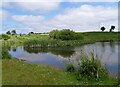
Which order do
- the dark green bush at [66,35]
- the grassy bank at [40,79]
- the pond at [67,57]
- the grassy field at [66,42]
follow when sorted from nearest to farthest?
the grassy bank at [40,79] < the pond at [67,57] < the grassy field at [66,42] < the dark green bush at [66,35]

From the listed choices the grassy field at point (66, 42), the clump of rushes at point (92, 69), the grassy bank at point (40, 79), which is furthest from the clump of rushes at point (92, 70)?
the grassy field at point (66, 42)

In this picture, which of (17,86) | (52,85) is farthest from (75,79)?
(17,86)

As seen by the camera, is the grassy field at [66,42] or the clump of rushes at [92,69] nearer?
the clump of rushes at [92,69]

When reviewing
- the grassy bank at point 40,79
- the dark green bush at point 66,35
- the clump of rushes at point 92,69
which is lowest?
the grassy bank at point 40,79

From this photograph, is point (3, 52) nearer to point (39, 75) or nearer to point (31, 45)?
point (39, 75)

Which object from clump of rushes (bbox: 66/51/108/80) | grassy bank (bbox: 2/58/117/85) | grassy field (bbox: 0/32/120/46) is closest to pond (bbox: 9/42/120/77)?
clump of rushes (bbox: 66/51/108/80)

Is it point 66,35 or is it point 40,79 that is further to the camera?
point 66,35

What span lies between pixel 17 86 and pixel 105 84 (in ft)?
20.3

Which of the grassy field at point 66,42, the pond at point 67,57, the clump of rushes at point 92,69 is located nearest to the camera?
the clump of rushes at point 92,69

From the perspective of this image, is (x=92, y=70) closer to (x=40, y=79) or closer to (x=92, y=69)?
(x=92, y=69)

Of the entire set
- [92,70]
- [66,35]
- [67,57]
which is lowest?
[67,57]

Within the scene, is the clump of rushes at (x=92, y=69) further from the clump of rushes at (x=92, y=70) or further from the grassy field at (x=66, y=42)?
the grassy field at (x=66, y=42)

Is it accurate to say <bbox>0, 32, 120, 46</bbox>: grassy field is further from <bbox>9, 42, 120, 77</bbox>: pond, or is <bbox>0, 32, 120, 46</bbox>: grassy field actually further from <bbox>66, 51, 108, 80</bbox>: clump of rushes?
<bbox>66, 51, 108, 80</bbox>: clump of rushes

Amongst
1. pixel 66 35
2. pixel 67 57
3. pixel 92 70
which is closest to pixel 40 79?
pixel 92 70
